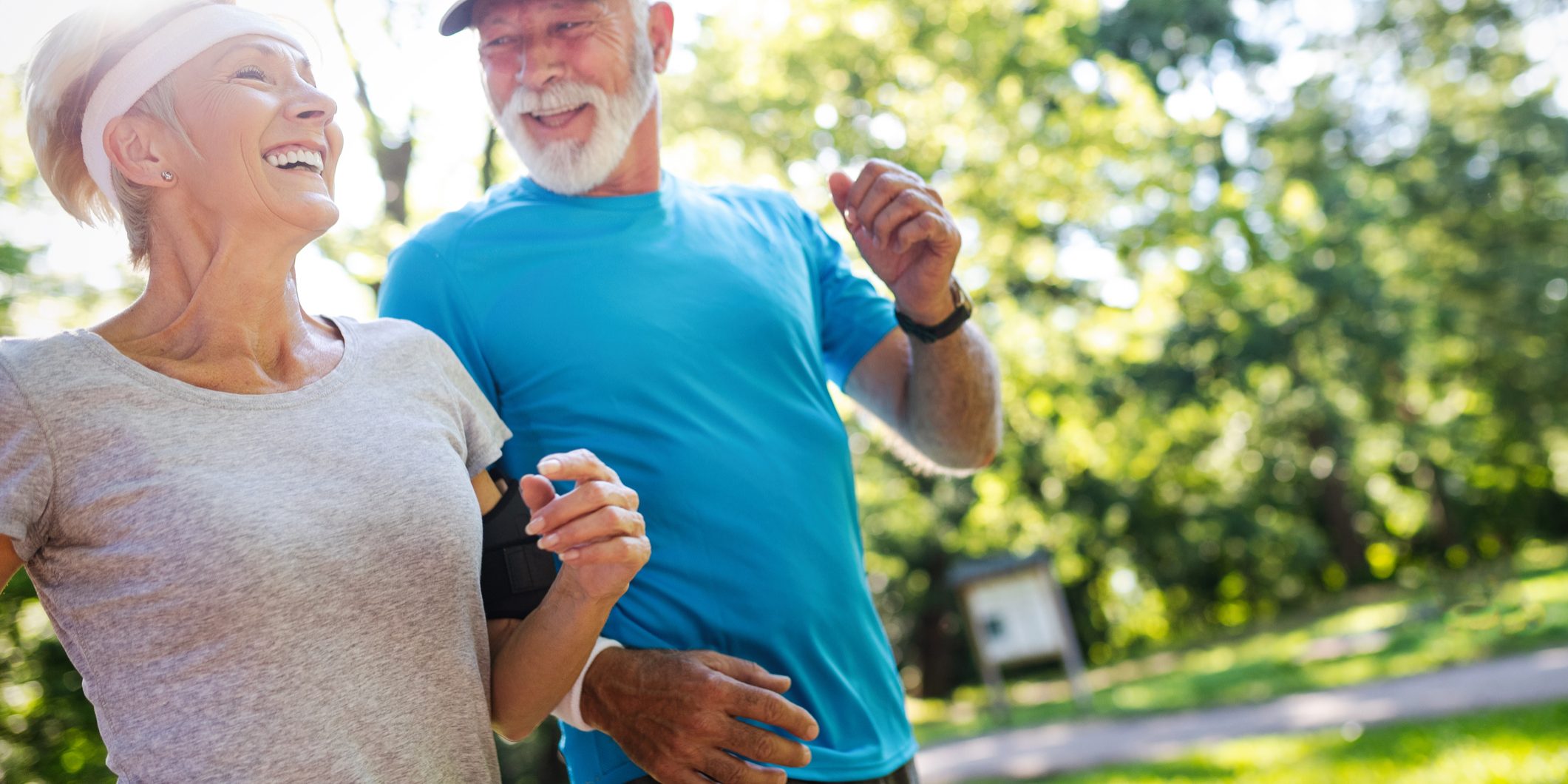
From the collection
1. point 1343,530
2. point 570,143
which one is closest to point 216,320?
point 570,143

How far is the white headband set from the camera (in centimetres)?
168

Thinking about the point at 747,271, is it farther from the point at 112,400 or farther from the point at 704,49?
the point at 704,49

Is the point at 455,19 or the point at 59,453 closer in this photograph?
the point at 59,453

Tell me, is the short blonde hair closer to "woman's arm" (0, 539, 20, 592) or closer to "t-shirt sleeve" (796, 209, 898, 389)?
"woman's arm" (0, 539, 20, 592)

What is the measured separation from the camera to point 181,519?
60.4 inches

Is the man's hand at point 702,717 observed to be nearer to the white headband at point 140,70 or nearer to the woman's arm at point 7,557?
the woman's arm at point 7,557

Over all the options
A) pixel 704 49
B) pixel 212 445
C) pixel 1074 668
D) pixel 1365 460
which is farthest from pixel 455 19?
pixel 1365 460

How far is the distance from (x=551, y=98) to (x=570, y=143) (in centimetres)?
9

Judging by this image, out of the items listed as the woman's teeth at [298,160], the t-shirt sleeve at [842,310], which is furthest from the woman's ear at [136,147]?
the t-shirt sleeve at [842,310]

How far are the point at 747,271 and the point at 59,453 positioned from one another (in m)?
1.23

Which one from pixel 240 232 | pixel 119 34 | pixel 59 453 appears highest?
pixel 119 34

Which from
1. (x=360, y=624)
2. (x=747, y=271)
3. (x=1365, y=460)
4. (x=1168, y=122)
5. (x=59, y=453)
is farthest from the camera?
(x=1365, y=460)

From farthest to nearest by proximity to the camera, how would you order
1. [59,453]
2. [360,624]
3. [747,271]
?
[747,271], [360,624], [59,453]

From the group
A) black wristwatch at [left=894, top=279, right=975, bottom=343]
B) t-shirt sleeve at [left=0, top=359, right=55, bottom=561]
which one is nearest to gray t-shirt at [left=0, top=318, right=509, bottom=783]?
t-shirt sleeve at [left=0, top=359, right=55, bottom=561]
